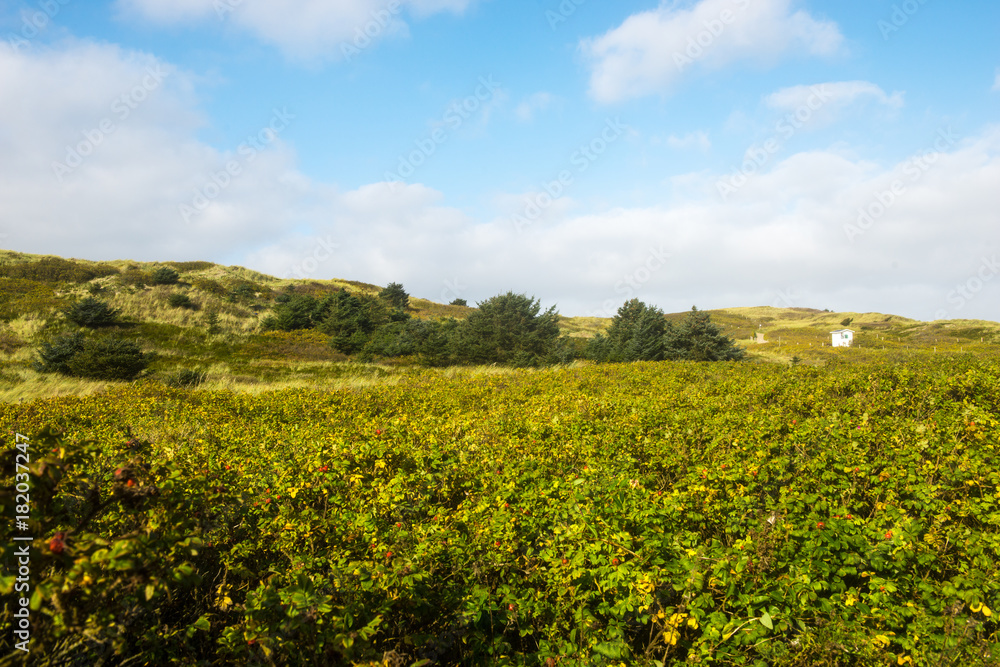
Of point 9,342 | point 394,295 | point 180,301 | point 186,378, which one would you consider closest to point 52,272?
point 180,301

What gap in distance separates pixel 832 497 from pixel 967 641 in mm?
1591

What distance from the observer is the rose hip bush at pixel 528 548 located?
223 cm

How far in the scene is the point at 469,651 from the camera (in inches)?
110

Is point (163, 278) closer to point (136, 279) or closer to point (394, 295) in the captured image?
point (136, 279)

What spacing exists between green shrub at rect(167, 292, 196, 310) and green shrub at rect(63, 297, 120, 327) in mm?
4535

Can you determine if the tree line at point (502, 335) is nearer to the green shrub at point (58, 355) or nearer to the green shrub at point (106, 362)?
the green shrub at point (106, 362)

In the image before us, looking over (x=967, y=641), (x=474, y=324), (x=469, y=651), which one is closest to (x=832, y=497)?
(x=967, y=641)

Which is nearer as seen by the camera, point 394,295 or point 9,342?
point 9,342

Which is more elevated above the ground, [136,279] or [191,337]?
[136,279]

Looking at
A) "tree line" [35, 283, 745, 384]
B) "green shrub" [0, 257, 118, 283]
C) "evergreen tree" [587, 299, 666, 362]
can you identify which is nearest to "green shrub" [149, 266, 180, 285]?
"green shrub" [0, 257, 118, 283]

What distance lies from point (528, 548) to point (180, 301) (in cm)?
2692

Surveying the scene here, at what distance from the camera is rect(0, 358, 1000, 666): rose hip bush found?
2234 mm

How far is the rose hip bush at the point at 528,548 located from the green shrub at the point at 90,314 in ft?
59.1

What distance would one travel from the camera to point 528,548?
3342 millimetres
